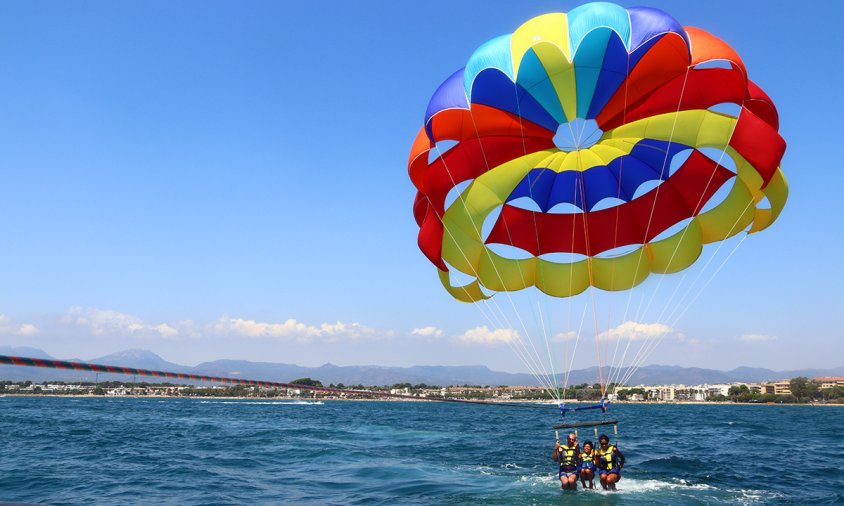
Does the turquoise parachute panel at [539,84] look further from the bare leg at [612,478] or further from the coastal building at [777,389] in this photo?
the coastal building at [777,389]

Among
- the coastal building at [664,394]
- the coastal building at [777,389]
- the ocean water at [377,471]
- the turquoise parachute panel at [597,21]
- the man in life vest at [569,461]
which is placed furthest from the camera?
the coastal building at [664,394]

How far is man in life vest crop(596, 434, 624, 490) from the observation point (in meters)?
12.1

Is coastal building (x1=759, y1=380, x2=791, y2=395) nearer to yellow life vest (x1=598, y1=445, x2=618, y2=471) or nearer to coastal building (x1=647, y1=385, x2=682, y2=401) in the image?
coastal building (x1=647, y1=385, x2=682, y2=401)

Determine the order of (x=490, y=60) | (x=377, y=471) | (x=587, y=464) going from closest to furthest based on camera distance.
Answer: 1. (x=490, y=60)
2. (x=587, y=464)
3. (x=377, y=471)

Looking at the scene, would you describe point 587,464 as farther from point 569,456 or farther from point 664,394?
point 664,394

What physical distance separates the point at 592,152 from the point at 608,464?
21.6 feet

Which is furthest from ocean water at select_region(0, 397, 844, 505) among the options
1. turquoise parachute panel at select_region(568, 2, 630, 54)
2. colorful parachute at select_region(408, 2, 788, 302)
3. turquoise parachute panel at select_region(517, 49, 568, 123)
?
turquoise parachute panel at select_region(568, 2, 630, 54)

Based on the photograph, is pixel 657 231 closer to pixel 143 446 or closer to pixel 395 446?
pixel 395 446

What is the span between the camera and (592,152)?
13.3m

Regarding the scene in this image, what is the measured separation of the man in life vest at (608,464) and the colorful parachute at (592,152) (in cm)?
352

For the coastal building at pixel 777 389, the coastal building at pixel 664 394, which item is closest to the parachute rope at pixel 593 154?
the coastal building at pixel 777 389

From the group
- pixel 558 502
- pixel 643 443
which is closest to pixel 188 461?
pixel 558 502

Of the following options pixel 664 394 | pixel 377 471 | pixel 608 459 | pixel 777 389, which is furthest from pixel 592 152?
pixel 664 394

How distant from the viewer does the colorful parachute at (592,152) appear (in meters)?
10.8
